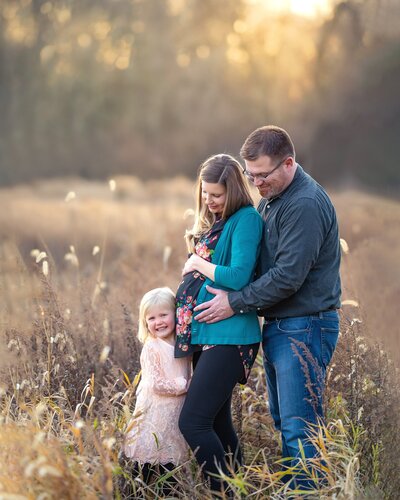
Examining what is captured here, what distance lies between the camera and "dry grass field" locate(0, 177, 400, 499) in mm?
3326

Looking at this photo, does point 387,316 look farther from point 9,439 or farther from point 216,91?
point 216,91

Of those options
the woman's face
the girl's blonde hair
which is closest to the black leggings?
the girl's blonde hair

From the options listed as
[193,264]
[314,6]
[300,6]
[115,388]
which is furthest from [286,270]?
[300,6]

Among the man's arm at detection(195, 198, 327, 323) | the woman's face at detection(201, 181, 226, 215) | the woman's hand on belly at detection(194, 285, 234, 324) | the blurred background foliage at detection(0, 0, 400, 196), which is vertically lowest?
the woman's hand on belly at detection(194, 285, 234, 324)

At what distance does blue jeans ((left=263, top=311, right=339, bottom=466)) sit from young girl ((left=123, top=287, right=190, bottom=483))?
0.54 m

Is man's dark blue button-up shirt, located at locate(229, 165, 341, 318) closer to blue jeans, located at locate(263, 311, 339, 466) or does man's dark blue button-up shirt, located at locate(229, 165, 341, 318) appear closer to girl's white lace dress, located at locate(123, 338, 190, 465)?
blue jeans, located at locate(263, 311, 339, 466)

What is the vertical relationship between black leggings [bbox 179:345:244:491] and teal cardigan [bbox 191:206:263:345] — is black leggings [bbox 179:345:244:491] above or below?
below

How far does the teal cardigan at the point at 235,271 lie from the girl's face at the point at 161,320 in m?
0.20

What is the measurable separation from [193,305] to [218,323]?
196 mm

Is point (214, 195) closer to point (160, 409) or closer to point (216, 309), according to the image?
point (216, 309)

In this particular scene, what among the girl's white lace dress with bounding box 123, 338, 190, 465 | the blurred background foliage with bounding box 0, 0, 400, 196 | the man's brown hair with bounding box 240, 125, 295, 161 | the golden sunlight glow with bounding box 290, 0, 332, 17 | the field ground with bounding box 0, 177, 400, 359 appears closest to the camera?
the man's brown hair with bounding box 240, 125, 295, 161

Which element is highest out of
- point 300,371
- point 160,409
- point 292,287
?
point 292,287

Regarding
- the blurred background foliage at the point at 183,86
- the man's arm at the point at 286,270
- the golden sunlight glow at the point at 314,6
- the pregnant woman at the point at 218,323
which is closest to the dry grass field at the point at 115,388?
the pregnant woman at the point at 218,323

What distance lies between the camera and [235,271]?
3.66m
